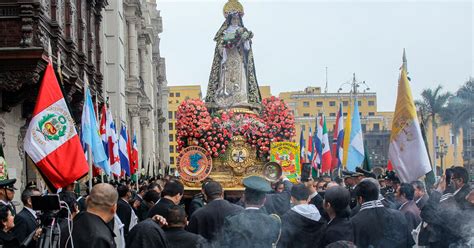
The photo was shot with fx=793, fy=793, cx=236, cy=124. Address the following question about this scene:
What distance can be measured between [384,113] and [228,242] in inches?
3024

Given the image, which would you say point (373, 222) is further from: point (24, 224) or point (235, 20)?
point (235, 20)

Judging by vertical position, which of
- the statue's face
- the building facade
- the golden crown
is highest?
the golden crown

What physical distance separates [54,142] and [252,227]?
9.44ft

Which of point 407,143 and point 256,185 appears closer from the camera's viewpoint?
point 256,185

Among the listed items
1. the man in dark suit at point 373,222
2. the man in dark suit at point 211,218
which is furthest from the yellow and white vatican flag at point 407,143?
the man in dark suit at point 211,218

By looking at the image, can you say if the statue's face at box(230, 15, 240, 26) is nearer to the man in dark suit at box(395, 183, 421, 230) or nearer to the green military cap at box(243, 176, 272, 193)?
the man in dark suit at box(395, 183, 421, 230)

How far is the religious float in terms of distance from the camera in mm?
17609

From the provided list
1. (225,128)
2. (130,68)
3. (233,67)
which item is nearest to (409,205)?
(225,128)

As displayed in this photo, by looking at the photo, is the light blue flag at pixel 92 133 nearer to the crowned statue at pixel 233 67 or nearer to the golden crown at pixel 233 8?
the crowned statue at pixel 233 67

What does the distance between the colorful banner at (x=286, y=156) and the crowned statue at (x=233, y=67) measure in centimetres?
318

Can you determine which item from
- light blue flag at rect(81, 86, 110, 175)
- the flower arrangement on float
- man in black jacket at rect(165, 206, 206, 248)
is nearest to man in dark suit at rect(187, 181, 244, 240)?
man in black jacket at rect(165, 206, 206, 248)

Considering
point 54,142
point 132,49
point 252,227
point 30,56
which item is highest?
point 132,49

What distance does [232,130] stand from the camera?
18.8m

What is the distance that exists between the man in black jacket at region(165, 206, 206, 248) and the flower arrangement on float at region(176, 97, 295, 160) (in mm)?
11406
